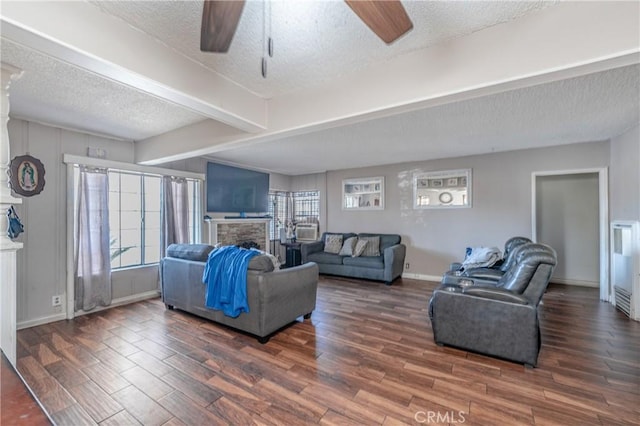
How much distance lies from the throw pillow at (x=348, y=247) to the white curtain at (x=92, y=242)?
13.1ft

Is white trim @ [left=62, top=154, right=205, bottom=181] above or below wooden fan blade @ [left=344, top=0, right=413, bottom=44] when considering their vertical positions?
below

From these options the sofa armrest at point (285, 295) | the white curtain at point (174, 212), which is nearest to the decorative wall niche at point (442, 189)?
the sofa armrest at point (285, 295)

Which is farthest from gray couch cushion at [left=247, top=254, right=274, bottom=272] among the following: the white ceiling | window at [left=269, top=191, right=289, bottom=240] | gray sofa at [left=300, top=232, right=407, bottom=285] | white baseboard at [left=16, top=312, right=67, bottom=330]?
window at [left=269, top=191, right=289, bottom=240]

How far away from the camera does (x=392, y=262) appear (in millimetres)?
5047

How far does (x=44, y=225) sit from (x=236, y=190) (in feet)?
9.64

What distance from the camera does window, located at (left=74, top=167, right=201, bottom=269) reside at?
414 cm

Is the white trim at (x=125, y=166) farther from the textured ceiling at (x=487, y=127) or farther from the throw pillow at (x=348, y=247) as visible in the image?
the throw pillow at (x=348, y=247)

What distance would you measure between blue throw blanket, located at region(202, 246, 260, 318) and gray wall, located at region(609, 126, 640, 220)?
15.1 feet

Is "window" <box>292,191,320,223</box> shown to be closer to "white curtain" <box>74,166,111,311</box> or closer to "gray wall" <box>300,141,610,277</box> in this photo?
"gray wall" <box>300,141,610,277</box>

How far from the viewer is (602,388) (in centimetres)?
202

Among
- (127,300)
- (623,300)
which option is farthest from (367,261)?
(127,300)

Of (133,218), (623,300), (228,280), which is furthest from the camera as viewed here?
(133,218)

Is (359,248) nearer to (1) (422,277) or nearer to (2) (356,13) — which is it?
(1) (422,277)

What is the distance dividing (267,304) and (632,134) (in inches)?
192
